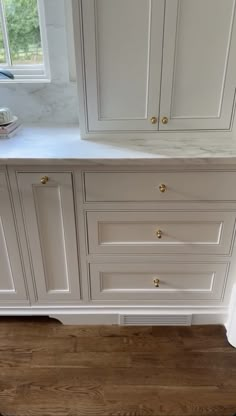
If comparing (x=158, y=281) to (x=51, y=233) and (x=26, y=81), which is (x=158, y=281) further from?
(x=26, y=81)

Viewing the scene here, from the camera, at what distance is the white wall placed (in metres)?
1.61

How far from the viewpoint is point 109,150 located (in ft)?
4.51

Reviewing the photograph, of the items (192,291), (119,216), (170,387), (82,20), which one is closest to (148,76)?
(82,20)

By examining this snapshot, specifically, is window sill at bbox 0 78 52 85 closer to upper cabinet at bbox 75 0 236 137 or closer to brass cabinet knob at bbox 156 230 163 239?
upper cabinet at bbox 75 0 236 137

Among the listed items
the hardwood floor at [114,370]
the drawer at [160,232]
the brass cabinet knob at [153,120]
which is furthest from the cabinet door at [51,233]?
the brass cabinet knob at [153,120]

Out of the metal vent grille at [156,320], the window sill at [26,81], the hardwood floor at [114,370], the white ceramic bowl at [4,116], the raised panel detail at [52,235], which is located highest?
the window sill at [26,81]

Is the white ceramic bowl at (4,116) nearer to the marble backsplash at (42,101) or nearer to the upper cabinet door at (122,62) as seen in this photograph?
the marble backsplash at (42,101)

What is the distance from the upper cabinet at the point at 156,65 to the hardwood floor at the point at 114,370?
3.41 feet

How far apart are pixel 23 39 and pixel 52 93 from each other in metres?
0.30

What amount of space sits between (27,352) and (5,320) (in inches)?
10.3

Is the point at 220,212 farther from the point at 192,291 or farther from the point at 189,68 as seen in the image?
the point at 189,68

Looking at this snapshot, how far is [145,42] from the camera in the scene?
1342mm

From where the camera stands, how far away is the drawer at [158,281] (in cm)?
160

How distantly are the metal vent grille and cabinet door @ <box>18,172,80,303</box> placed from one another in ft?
0.97
